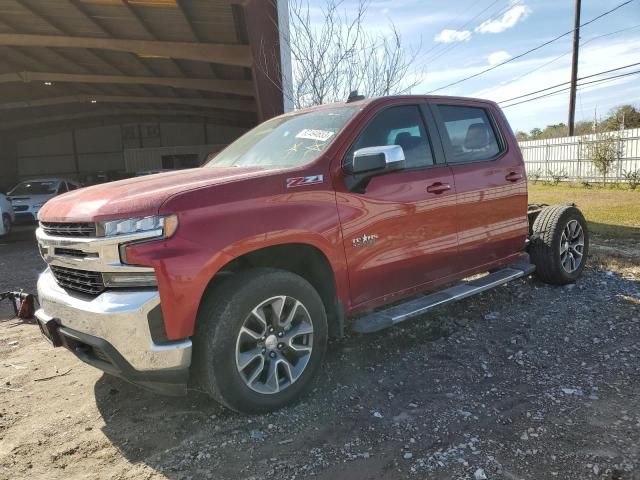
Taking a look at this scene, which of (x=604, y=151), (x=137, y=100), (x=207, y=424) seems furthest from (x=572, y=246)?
(x=137, y=100)

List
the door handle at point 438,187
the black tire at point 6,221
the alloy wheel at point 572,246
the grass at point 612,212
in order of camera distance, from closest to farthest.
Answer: the door handle at point 438,187 → the alloy wheel at point 572,246 → the grass at point 612,212 → the black tire at point 6,221

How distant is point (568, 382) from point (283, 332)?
2.06 m

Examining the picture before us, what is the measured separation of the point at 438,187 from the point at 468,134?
2.98 feet

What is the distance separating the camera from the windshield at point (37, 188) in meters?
16.1

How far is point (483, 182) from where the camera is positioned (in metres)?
4.58

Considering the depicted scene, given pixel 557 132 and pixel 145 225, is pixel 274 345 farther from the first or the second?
pixel 557 132

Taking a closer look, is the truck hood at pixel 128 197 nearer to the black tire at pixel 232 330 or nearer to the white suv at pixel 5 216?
the black tire at pixel 232 330

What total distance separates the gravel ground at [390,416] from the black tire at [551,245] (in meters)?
0.90

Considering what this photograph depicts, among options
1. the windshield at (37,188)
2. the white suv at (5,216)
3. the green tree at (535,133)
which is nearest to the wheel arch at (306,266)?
the white suv at (5,216)

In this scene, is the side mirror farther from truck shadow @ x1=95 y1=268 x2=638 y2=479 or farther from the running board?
truck shadow @ x1=95 y1=268 x2=638 y2=479

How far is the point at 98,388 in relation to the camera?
3.86 metres

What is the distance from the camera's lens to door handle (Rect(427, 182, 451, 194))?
13.4 ft

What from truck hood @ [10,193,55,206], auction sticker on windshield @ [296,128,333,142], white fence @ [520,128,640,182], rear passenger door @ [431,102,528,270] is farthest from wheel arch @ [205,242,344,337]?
white fence @ [520,128,640,182]

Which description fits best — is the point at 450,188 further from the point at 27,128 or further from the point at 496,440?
the point at 27,128
